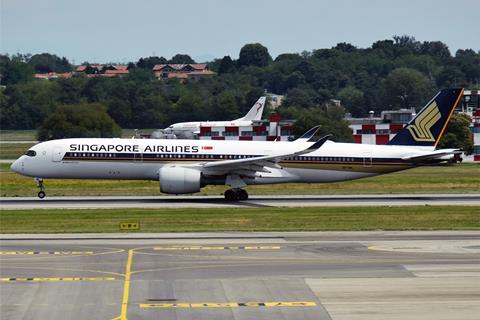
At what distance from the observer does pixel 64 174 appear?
54844mm

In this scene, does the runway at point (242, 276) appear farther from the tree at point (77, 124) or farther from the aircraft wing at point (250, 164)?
the tree at point (77, 124)

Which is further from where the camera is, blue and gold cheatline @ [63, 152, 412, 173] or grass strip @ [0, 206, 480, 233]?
blue and gold cheatline @ [63, 152, 412, 173]

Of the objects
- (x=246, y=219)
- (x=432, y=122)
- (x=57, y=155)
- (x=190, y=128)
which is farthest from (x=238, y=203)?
(x=190, y=128)

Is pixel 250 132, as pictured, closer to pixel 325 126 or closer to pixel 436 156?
pixel 325 126

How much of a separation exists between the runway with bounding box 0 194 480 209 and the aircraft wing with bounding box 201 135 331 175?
171cm

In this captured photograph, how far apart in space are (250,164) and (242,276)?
2473 centimetres

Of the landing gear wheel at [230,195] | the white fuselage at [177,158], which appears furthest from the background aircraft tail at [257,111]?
the landing gear wheel at [230,195]

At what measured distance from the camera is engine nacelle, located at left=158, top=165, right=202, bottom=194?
5272cm

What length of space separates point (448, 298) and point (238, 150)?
3046 centimetres

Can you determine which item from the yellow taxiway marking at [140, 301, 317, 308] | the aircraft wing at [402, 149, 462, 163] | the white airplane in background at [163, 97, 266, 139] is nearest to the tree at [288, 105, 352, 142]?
the white airplane in background at [163, 97, 266, 139]

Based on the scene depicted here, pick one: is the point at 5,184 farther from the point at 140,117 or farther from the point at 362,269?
the point at 140,117

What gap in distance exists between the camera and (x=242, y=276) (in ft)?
95.8

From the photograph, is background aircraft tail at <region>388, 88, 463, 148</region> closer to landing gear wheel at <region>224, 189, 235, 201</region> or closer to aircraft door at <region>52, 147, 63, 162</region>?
landing gear wheel at <region>224, 189, 235, 201</region>

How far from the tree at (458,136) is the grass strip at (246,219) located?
6289cm
